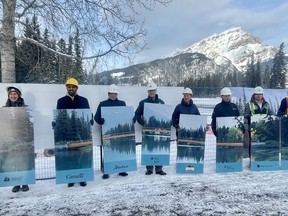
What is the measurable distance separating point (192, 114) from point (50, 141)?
3.15 meters

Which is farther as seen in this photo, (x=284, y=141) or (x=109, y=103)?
(x=284, y=141)

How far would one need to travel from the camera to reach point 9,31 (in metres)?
6.02

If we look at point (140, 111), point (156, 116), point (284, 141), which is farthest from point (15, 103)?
point (284, 141)

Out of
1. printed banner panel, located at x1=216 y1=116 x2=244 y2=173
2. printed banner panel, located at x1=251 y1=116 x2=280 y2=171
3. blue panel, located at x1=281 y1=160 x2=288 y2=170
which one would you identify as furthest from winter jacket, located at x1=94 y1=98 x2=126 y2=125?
blue panel, located at x1=281 y1=160 x2=288 y2=170

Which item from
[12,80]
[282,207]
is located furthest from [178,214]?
→ [12,80]

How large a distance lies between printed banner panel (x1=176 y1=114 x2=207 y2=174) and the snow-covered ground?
0.66ft

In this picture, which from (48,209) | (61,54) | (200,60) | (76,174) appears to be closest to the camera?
Answer: (48,209)

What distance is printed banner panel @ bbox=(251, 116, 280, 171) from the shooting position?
6375mm

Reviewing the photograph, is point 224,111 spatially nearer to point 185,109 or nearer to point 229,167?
point 185,109

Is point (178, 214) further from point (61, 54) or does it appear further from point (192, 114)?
point (61, 54)

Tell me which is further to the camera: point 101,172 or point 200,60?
point 200,60

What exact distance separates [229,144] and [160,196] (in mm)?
2226

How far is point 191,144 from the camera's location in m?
6.11

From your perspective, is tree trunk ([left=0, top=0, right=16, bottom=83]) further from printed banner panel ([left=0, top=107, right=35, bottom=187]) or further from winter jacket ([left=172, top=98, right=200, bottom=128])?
winter jacket ([left=172, top=98, right=200, bottom=128])
